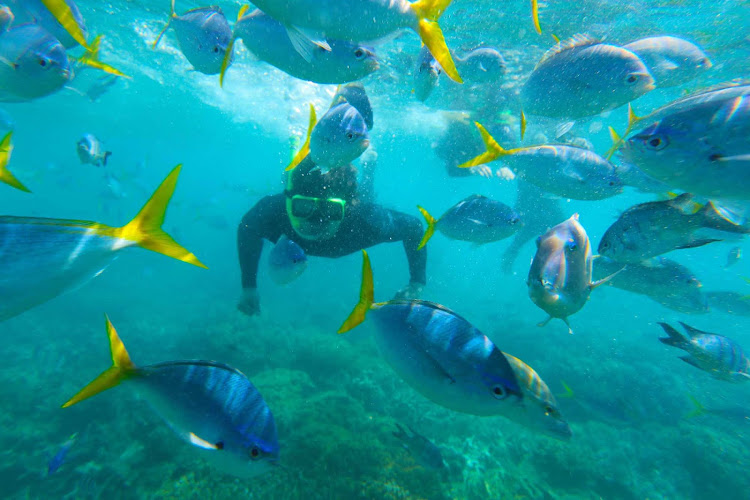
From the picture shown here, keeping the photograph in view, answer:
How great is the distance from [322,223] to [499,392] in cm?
237

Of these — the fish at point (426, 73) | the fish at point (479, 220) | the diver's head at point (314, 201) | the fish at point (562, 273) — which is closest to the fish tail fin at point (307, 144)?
the diver's head at point (314, 201)

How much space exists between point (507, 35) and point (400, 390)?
13797 mm

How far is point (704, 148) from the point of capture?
6.70 ft

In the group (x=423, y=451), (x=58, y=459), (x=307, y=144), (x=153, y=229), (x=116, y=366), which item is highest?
(x=307, y=144)

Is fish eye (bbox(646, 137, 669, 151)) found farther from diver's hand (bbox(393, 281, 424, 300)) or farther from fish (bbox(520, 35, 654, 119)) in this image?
diver's hand (bbox(393, 281, 424, 300))

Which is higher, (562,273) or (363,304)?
(562,273)

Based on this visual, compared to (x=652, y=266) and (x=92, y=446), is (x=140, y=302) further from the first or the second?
(x=652, y=266)

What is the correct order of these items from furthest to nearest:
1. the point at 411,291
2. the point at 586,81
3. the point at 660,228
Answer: the point at 411,291
the point at 586,81
the point at 660,228

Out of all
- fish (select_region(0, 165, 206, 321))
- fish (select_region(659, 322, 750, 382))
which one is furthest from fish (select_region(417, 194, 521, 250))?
fish (select_region(0, 165, 206, 321))

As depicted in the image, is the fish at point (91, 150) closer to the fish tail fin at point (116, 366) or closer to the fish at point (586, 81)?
the fish tail fin at point (116, 366)

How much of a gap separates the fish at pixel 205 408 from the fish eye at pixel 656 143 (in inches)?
129

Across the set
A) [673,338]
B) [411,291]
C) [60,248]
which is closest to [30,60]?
[60,248]

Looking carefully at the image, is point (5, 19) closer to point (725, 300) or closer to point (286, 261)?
point (286, 261)

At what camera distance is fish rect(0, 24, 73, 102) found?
8.95ft
